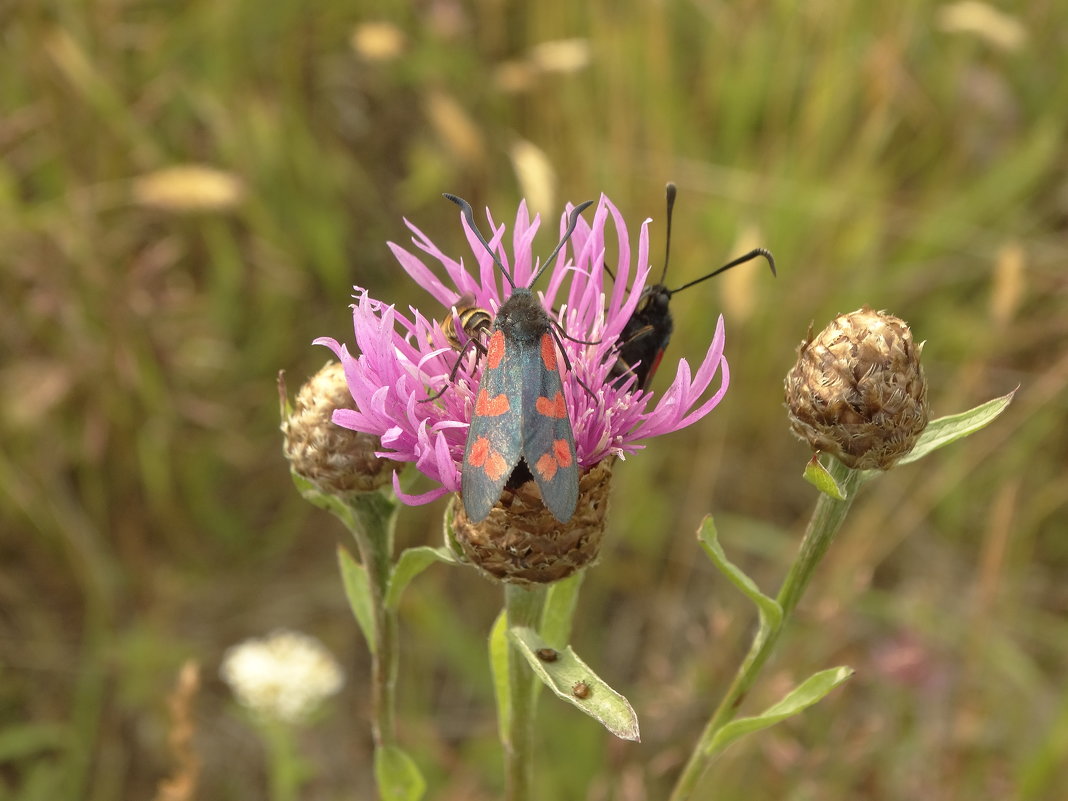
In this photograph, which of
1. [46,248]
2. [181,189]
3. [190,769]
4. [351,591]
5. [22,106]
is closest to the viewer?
[351,591]

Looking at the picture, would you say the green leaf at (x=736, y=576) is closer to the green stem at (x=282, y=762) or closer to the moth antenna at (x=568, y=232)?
the moth antenna at (x=568, y=232)

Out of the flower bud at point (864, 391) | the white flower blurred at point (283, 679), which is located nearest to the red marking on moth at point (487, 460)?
the flower bud at point (864, 391)

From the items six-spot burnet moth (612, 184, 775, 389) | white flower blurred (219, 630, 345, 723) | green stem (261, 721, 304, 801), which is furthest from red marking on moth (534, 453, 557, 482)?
white flower blurred (219, 630, 345, 723)

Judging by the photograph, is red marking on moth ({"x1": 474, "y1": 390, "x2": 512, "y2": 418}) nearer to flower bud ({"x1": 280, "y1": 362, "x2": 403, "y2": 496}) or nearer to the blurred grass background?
flower bud ({"x1": 280, "y1": 362, "x2": 403, "y2": 496})

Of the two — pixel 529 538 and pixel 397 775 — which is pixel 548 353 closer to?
pixel 529 538

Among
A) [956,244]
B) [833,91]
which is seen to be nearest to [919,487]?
[956,244]

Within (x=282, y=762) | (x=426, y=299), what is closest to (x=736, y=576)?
(x=282, y=762)

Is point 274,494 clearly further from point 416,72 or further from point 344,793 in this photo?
point 416,72
